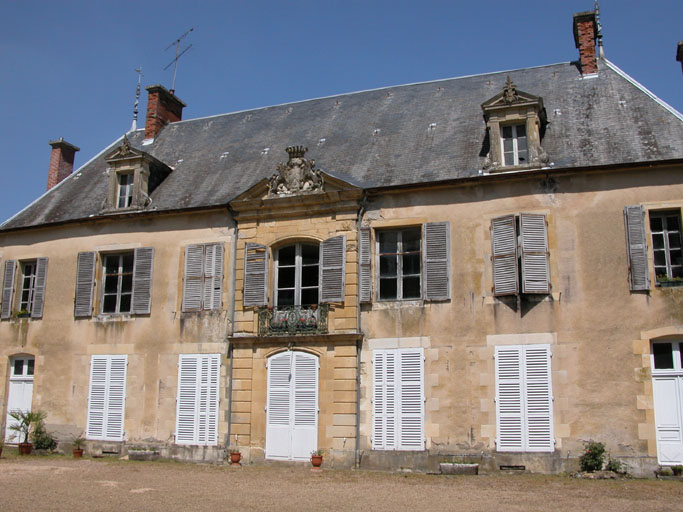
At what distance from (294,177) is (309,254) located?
5.26ft

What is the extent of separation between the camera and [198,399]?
1408 cm

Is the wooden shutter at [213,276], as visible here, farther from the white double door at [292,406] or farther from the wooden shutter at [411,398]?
the wooden shutter at [411,398]

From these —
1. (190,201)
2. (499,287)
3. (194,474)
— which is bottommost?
(194,474)

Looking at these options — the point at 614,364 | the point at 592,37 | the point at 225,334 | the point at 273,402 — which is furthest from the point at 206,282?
the point at 592,37

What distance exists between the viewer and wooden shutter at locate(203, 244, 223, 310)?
1443cm

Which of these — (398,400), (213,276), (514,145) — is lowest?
(398,400)

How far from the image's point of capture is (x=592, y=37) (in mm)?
15406

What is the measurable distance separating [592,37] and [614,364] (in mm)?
7652

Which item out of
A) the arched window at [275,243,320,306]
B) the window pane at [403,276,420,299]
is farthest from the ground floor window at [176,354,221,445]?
the window pane at [403,276,420,299]

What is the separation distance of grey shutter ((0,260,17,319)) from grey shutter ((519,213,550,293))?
1159 cm

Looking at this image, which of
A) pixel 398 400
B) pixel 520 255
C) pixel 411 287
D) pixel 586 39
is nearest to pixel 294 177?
pixel 411 287

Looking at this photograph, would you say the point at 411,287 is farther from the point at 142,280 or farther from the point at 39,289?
the point at 39,289

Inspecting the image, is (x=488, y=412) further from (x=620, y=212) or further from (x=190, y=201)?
(x=190, y=201)

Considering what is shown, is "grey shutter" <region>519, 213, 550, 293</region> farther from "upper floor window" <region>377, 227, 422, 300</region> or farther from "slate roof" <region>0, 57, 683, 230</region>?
"upper floor window" <region>377, 227, 422, 300</region>
